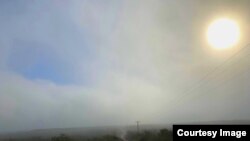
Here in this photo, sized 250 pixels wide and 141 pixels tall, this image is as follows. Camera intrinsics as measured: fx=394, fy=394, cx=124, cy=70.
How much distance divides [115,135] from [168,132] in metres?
13.1

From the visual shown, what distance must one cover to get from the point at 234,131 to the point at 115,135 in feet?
198

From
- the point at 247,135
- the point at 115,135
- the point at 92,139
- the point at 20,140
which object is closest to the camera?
the point at 247,135

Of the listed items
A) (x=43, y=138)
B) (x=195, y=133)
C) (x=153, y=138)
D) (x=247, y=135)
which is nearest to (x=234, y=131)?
(x=247, y=135)

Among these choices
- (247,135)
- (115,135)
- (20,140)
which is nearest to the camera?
(247,135)

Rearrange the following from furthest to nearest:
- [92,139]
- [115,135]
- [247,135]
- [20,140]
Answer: [115,135] → [92,139] → [20,140] → [247,135]

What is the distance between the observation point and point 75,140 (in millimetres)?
78312

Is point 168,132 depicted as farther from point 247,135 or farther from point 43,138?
point 247,135

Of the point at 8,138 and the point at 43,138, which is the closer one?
the point at 8,138

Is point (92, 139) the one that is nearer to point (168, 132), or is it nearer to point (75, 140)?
point (75, 140)

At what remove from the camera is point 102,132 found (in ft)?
293

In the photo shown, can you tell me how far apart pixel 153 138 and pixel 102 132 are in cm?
1560

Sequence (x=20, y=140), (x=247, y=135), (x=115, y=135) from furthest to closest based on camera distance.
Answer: (x=115, y=135) < (x=20, y=140) < (x=247, y=135)

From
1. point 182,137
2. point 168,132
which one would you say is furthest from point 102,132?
point 182,137

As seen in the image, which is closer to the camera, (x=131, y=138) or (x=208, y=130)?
(x=208, y=130)
